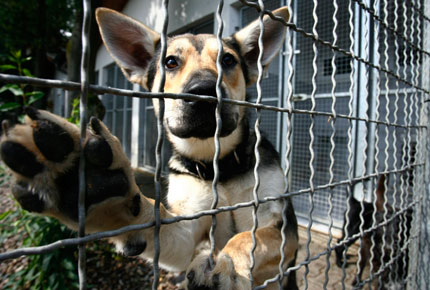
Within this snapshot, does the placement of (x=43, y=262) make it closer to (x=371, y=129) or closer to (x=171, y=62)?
(x=171, y=62)

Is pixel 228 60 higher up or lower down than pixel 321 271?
higher up

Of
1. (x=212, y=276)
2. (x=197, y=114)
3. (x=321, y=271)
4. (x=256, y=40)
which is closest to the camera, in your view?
(x=212, y=276)

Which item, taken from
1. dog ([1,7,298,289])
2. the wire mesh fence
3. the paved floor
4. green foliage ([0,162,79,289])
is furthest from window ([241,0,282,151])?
green foliage ([0,162,79,289])

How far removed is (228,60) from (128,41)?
0.78 m

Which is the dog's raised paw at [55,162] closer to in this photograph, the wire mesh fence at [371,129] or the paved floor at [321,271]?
the wire mesh fence at [371,129]

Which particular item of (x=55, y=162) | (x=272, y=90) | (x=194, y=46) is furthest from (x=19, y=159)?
(x=272, y=90)

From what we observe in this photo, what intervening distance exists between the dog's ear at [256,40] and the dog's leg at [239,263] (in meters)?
1.23

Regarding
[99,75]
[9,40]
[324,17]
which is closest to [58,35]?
[9,40]

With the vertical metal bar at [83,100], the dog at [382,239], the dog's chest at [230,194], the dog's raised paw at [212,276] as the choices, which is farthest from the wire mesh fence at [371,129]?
the vertical metal bar at [83,100]

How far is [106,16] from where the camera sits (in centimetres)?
148

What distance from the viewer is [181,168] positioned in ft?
7.03

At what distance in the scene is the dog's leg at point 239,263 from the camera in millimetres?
1138

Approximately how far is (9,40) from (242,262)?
1212cm

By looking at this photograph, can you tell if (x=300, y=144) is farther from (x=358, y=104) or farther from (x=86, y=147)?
(x=86, y=147)
